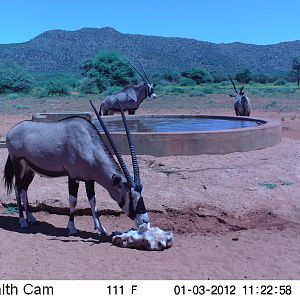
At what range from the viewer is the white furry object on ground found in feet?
18.1

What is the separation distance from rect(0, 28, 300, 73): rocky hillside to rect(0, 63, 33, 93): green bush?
4252 cm

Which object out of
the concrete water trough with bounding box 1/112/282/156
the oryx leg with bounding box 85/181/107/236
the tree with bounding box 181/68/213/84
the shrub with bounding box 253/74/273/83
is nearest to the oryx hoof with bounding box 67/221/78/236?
the oryx leg with bounding box 85/181/107/236

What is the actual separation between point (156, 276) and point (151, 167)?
4.19 m

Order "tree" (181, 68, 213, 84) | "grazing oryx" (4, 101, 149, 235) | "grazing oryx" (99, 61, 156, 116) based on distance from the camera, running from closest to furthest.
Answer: "grazing oryx" (4, 101, 149, 235) → "grazing oryx" (99, 61, 156, 116) → "tree" (181, 68, 213, 84)

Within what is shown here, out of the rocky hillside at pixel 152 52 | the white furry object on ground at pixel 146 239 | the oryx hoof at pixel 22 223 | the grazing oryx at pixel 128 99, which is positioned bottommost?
the oryx hoof at pixel 22 223

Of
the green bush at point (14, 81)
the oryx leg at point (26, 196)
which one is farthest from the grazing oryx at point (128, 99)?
the green bush at point (14, 81)

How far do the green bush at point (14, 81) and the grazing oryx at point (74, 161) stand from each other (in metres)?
41.5

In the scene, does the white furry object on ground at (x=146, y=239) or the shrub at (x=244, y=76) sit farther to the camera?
the shrub at (x=244, y=76)

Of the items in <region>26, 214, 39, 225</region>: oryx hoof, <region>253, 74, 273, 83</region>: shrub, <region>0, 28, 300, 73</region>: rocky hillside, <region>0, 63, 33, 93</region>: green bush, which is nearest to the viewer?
<region>26, 214, 39, 225</region>: oryx hoof

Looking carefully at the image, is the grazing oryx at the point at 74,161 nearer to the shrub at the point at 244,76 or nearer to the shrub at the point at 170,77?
the shrub at the point at 170,77

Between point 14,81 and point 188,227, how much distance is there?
43.6 metres

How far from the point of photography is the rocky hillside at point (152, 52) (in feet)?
306

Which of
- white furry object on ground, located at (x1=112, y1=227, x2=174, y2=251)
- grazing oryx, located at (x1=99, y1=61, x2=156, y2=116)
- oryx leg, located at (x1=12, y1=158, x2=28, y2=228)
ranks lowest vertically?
white furry object on ground, located at (x1=112, y1=227, x2=174, y2=251)

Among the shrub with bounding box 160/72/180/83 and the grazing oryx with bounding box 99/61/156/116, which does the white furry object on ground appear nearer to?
the grazing oryx with bounding box 99/61/156/116
